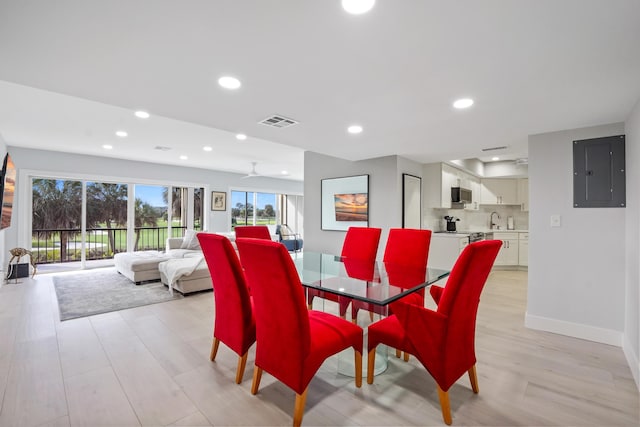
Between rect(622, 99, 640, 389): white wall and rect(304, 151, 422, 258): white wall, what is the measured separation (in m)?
2.50

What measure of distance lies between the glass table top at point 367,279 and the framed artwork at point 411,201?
6.23 ft

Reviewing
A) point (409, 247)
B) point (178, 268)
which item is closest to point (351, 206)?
point (409, 247)

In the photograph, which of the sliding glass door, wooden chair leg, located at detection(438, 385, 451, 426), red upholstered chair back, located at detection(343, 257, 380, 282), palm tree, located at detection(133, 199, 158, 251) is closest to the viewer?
wooden chair leg, located at detection(438, 385, 451, 426)

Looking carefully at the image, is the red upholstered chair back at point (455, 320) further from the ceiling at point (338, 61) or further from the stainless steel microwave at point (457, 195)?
the stainless steel microwave at point (457, 195)

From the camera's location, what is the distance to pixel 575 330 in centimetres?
305

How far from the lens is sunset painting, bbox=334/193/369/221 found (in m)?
4.93

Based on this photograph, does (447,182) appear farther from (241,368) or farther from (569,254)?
(241,368)

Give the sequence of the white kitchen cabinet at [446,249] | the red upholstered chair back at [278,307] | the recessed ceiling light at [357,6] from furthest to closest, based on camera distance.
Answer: the white kitchen cabinet at [446,249], the red upholstered chair back at [278,307], the recessed ceiling light at [357,6]

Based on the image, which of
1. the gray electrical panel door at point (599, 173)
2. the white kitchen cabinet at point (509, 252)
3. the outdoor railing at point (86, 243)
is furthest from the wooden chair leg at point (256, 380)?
the outdoor railing at point (86, 243)

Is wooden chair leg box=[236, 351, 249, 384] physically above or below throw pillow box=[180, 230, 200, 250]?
below

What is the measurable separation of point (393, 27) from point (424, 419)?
2.16 meters

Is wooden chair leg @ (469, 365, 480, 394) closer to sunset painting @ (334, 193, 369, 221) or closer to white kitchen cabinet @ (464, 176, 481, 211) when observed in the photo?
sunset painting @ (334, 193, 369, 221)

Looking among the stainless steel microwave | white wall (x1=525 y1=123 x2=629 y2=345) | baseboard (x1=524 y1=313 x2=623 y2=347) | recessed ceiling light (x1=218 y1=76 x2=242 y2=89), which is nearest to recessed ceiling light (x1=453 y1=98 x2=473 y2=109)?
white wall (x1=525 y1=123 x2=629 y2=345)

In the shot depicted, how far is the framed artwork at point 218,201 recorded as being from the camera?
27.5 feet
